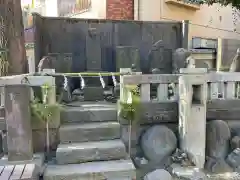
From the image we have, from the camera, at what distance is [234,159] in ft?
16.2

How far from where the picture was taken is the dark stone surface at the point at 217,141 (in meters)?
5.11

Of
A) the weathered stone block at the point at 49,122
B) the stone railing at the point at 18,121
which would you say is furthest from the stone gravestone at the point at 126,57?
the stone railing at the point at 18,121

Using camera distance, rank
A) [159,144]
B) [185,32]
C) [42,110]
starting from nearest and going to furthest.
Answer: [42,110], [159,144], [185,32]

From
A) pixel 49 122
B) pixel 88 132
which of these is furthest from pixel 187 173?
pixel 49 122

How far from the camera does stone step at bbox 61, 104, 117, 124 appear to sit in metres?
5.31

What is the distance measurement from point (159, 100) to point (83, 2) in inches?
398

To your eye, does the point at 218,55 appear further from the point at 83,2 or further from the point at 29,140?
the point at 29,140

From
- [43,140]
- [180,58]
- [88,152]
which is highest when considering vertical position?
[180,58]

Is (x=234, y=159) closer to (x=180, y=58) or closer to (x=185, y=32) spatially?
(x=180, y=58)

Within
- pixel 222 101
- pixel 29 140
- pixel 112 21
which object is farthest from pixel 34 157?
pixel 112 21

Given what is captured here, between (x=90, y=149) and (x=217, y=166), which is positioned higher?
(x=90, y=149)

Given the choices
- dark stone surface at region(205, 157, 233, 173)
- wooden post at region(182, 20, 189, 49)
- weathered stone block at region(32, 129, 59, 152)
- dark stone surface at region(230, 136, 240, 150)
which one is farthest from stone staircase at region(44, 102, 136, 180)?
wooden post at region(182, 20, 189, 49)

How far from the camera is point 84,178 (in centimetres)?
424

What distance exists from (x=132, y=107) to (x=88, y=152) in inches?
44.2
